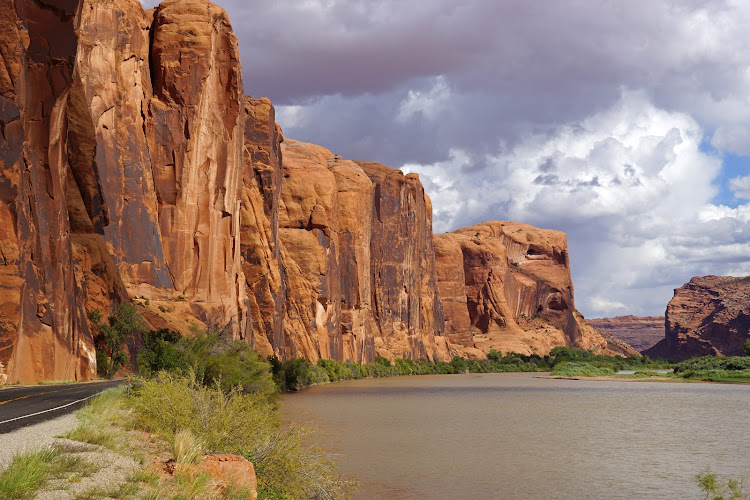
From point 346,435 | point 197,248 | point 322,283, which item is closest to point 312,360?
point 322,283

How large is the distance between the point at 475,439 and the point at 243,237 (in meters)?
46.9

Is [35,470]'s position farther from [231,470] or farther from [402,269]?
[402,269]

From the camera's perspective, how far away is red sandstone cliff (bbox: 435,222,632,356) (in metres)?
153

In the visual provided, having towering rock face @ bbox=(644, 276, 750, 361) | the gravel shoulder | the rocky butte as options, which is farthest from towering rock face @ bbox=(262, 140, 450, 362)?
towering rock face @ bbox=(644, 276, 750, 361)

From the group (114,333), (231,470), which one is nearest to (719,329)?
(114,333)

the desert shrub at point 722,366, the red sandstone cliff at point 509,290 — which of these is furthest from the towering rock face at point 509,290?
the desert shrub at point 722,366

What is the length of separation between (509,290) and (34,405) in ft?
501

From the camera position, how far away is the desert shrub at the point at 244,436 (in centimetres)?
1316

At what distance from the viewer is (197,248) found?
2286 inches

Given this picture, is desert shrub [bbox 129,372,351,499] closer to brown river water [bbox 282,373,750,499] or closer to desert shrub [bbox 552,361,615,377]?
brown river water [bbox 282,373,750,499]

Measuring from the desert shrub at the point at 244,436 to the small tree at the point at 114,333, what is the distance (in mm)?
22848

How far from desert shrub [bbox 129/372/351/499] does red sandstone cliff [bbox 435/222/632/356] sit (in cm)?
13238

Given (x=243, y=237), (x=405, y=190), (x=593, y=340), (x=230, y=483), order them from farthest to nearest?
1. (x=593, y=340)
2. (x=405, y=190)
3. (x=243, y=237)
4. (x=230, y=483)

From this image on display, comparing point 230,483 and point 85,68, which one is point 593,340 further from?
point 230,483
